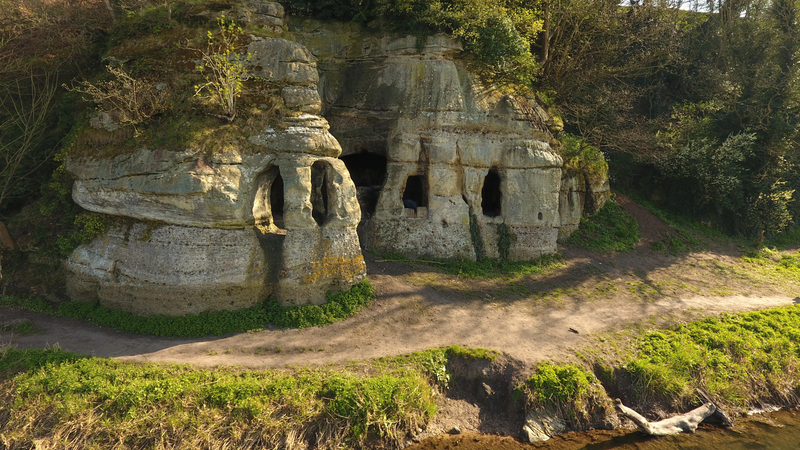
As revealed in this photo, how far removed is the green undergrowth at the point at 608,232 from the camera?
19094 millimetres

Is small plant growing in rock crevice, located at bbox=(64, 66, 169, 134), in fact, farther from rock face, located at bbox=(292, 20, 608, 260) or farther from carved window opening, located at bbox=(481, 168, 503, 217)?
carved window opening, located at bbox=(481, 168, 503, 217)

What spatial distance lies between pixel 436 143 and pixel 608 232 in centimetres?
1052

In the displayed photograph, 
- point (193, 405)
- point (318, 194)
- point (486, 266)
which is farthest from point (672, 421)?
point (318, 194)

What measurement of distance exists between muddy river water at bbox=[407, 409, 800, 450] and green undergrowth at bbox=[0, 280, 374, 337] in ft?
15.6

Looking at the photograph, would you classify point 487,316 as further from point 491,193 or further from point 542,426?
point 491,193

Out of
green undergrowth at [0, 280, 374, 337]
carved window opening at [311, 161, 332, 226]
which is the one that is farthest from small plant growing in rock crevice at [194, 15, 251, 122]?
green undergrowth at [0, 280, 374, 337]

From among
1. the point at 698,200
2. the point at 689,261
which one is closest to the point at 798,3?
the point at 698,200

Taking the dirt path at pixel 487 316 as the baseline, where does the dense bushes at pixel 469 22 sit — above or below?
above

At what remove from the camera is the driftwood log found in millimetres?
10258

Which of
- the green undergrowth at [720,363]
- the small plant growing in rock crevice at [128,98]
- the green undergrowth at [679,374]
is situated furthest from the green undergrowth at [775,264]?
the small plant growing in rock crevice at [128,98]

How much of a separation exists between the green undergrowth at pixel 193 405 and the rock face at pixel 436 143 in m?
7.29

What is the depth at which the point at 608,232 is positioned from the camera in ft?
65.4

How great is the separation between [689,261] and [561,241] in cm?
610

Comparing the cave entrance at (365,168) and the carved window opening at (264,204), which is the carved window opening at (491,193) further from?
the carved window opening at (264,204)
